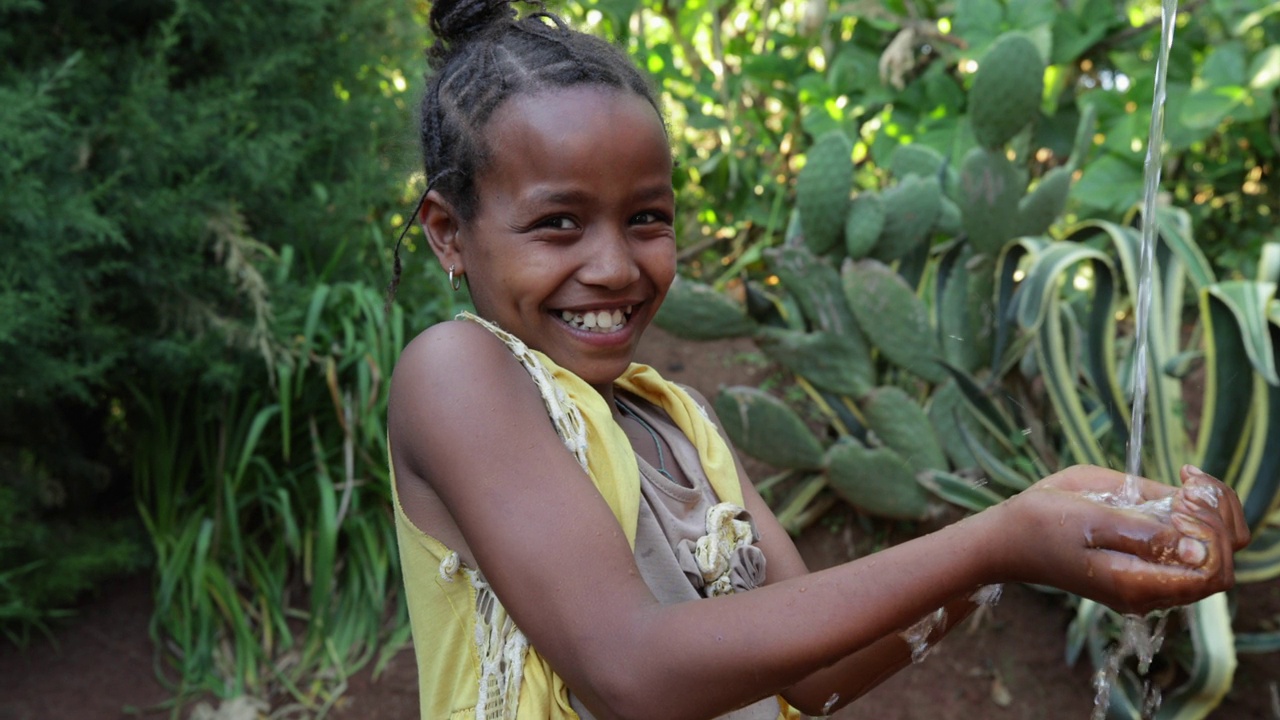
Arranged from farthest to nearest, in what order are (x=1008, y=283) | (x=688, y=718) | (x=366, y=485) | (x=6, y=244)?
(x=366, y=485), (x=1008, y=283), (x=6, y=244), (x=688, y=718)

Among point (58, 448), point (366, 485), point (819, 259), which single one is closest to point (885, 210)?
point (819, 259)

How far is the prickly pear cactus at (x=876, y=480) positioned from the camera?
9.36ft

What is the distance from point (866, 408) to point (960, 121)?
159 cm

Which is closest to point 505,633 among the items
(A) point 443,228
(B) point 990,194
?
(A) point 443,228

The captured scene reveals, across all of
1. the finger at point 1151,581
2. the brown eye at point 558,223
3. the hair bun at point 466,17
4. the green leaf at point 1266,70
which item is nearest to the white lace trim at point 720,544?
the brown eye at point 558,223

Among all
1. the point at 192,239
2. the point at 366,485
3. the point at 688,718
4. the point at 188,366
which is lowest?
the point at 366,485

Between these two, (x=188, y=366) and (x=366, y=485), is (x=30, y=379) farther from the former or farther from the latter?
(x=366, y=485)

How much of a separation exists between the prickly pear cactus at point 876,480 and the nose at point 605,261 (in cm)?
172

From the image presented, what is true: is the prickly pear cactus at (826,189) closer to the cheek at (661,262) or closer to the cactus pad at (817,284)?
the cactus pad at (817,284)

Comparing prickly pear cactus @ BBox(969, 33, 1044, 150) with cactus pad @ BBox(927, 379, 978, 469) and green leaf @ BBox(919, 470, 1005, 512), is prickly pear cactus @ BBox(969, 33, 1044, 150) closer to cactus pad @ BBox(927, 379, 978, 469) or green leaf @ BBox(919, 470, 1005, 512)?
cactus pad @ BBox(927, 379, 978, 469)

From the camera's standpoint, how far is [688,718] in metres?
1.02

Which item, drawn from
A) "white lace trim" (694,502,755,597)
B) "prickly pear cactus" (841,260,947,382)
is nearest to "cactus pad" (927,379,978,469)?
"prickly pear cactus" (841,260,947,382)

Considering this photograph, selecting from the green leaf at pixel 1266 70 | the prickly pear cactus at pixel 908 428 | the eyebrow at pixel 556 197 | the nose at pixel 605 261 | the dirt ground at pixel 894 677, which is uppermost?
the eyebrow at pixel 556 197

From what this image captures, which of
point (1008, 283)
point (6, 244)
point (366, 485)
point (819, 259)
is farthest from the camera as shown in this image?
point (366, 485)
